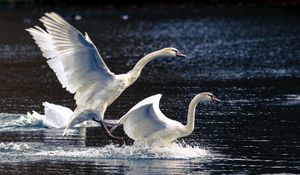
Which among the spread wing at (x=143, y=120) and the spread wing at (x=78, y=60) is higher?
the spread wing at (x=78, y=60)

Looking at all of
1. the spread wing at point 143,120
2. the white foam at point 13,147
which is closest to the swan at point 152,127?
the spread wing at point 143,120

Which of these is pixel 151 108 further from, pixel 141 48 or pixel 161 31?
pixel 161 31

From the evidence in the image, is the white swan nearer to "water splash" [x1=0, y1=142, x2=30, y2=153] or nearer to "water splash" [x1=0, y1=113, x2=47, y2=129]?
"water splash" [x1=0, y1=113, x2=47, y2=129]

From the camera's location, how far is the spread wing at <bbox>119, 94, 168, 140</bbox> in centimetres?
1717

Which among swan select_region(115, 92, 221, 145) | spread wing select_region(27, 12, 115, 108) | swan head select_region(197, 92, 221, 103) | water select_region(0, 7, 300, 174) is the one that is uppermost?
spread wing select_region(27, 12, 115, 108)

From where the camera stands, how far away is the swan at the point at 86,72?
17547 mm

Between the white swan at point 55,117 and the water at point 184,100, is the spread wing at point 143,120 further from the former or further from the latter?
the white swan at point 55,117

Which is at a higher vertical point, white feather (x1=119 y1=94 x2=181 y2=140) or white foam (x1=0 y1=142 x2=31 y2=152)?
white feather (x1=119 y1=94 x2=181 y2=140)

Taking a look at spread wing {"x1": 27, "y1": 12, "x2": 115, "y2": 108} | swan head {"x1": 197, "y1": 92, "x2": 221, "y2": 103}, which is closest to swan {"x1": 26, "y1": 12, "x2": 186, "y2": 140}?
spread wing {"x1": 27, "y1": 12, "x2": 115, "y2": 108}

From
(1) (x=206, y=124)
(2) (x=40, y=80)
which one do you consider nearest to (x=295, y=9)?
(2) (x=40, y=80)

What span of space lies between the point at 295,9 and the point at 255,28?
11.4 meters

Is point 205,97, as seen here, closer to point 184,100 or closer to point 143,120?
point 143,120

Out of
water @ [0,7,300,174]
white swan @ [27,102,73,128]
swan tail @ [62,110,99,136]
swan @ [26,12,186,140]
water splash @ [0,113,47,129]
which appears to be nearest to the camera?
water @ [0,7,300,174]

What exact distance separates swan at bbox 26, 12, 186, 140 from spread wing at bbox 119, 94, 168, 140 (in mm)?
650
